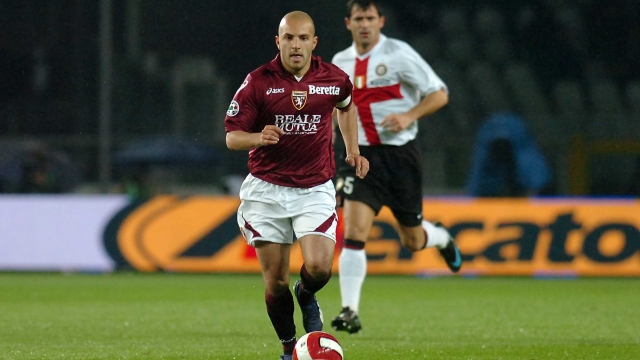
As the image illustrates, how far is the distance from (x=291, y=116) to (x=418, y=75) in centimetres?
244

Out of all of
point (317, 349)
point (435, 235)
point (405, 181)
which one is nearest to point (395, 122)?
point (405, 181)

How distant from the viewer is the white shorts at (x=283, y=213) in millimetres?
5734

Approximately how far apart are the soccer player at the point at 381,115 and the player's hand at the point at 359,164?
1742 mm

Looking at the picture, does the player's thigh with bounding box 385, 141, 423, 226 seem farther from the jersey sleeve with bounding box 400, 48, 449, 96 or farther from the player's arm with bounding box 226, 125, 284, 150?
the player's arm with bounding box 226, 125, 284, 150

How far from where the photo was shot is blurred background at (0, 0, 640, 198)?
1479 centimetres

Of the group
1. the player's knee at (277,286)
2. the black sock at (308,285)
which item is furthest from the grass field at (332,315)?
the player's knee at (277,286)

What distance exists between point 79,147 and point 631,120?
24.8ft

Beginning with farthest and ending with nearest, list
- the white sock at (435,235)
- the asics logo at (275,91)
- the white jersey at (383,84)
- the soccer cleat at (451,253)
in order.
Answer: the soccer cleat at (451,253), the white sock at (435,235), the white jersey at (383,84), the asics logo at (275,91)

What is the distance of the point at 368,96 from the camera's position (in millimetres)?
7977

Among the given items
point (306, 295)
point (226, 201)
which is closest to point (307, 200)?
point (306, 295)

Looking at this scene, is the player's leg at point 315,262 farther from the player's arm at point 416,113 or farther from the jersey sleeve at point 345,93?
the player's arm at point 416,113

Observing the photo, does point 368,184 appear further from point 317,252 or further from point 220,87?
point 220,87

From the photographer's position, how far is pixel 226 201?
13211mm

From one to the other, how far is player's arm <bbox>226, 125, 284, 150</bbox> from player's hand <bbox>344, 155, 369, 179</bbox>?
1.98 feet
